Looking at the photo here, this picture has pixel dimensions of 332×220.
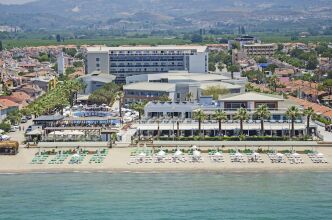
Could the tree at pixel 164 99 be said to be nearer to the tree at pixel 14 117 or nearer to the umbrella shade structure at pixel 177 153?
the tree at pixel 14 117

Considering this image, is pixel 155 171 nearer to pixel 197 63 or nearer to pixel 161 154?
pixel 161 154

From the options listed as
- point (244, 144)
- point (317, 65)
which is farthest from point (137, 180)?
point (317, 65)

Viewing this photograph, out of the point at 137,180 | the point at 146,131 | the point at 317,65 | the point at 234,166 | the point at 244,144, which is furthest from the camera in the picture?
the point at 317,65

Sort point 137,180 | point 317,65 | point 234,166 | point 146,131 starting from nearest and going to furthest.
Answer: point 137,180
point 234,166
point 146,131
point 317,65

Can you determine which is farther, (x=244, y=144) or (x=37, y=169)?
(x=244, y=144)

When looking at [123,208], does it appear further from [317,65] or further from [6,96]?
[317,65]

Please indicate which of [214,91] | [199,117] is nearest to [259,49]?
[214,91]
